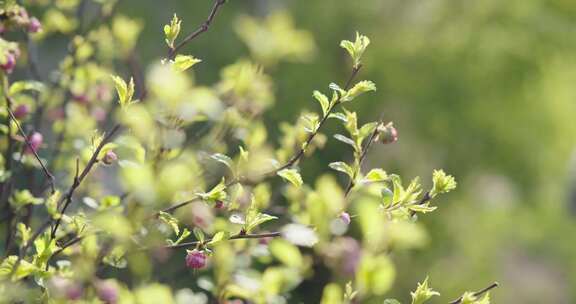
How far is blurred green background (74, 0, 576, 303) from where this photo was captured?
12.4 ft

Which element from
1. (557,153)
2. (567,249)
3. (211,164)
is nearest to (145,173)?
(211,164)

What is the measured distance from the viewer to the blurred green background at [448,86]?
3.78m

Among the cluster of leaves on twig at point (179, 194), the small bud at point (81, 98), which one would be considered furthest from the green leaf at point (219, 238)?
the small bud at point (81, 98)

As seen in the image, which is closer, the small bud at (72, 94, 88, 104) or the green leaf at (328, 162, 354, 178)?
the green leaf at (328, 162, 354, 178)

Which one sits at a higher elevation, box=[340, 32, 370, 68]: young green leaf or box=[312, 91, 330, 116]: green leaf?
box=[340, 32, 370, 68]: young green leaf

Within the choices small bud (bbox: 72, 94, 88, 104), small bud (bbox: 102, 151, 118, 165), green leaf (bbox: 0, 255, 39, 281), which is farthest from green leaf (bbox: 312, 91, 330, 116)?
Result: small bud (bbox: 72, 94, 88, 104)

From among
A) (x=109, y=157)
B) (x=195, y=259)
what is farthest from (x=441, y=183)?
(x=109, y=157)

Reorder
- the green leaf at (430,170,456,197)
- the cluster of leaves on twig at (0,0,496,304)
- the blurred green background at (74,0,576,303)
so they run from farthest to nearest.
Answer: the blurred green background at (74,0,576,303) < the green leaf at (430,170,456,197) < the cluster of leaves on twig at (0,0,496,304)

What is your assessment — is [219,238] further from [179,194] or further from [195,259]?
[179,194]

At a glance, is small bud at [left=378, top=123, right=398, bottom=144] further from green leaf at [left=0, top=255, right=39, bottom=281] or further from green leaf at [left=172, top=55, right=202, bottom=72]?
green leaf at [left=0, top=255, right=39, bottom=281]

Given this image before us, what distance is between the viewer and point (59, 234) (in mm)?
1010

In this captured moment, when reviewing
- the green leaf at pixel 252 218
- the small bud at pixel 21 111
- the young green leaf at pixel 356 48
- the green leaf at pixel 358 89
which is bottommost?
the small bud at pixel 21 111

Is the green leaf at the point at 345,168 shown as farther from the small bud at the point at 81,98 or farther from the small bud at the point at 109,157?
the small bud at the point at 81,98

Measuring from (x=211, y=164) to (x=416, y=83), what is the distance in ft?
9.19
